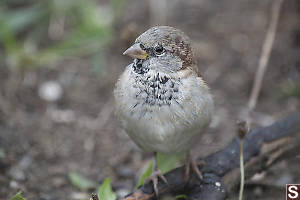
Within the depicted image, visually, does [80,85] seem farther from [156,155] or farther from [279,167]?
[279,167]

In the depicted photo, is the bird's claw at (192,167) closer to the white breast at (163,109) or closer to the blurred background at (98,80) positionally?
the white breast at (163,109)

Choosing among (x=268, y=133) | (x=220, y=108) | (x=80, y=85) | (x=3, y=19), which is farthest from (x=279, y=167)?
(x=3, y=19)

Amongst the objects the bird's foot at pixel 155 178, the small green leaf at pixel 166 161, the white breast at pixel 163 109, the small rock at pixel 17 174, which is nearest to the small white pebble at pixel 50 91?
the small rock at pixel 17 174

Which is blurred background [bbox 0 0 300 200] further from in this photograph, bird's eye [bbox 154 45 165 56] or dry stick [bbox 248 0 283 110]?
bird's eye [bbox 154 45 165 56]

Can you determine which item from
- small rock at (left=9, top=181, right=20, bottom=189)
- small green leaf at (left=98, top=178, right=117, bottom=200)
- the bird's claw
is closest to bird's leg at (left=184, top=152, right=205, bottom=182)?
the bird's claw

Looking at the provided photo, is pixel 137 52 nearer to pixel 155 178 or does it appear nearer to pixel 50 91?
pixel 155 178
